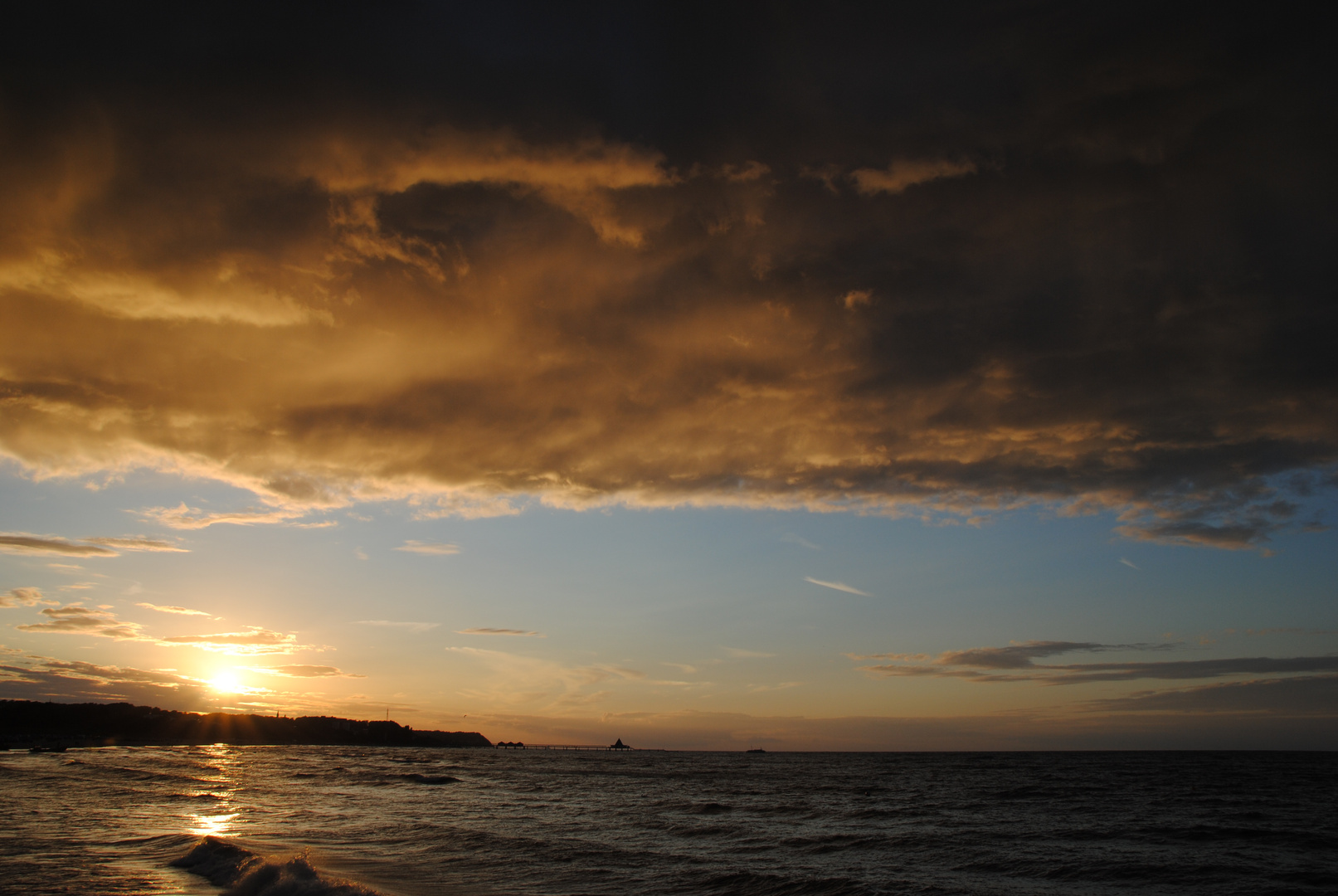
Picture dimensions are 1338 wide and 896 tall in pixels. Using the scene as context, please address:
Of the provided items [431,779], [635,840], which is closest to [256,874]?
[635,840]

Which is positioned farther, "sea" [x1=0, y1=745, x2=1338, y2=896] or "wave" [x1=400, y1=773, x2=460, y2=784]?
"wave" [x1=400, y1=773, x2=460, y2=784]

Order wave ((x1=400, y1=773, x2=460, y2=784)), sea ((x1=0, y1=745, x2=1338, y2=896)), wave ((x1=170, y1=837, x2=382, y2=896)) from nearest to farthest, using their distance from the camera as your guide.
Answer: wave ((x1=170, y1=837, x2=382, y2=896))
sea ((x1=0, y1=745, x2=1338, y2=896))
wave ((x1=400, y1=773, x2=460, y2=784))

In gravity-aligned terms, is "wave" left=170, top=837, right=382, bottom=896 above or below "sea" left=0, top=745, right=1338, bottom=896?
above

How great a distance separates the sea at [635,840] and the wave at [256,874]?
7cm

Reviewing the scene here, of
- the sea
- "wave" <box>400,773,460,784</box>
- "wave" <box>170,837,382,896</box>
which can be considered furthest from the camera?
"wave" <box>400,773,460,784</box>

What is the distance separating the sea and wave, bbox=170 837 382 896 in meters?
0.07

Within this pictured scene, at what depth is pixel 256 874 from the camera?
18797 millimetres

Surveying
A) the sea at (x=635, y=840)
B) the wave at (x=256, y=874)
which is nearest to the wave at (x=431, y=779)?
the sea at (x=635, y=840)

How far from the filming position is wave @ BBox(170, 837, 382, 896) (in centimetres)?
1752

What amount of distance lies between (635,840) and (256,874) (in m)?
16.4

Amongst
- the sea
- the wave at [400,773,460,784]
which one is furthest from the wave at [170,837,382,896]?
the wave at [400,773,460,784]

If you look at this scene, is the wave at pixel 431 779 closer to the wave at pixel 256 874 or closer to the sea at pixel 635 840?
the sea at pixel 635 840

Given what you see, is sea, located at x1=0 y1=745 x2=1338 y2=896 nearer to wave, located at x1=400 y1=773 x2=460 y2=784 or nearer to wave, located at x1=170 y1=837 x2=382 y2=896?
wave, located at x1=170 y1=837 x2=382 y2=896

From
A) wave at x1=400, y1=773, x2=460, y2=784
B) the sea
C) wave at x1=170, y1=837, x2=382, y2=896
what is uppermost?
wave at x1=170, y1=837, x2=382, y2=896
